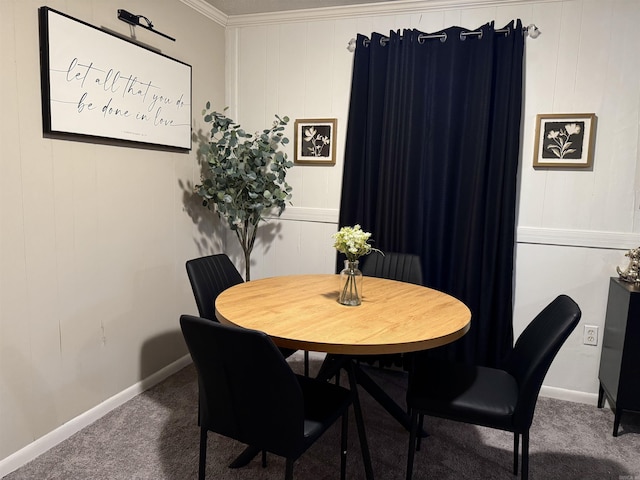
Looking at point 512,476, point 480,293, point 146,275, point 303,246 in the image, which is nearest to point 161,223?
point 146,275

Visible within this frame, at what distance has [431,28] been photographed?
2.89 m

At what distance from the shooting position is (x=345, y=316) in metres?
1.86

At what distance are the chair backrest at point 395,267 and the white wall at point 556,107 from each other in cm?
54

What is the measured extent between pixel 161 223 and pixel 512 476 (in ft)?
7.65

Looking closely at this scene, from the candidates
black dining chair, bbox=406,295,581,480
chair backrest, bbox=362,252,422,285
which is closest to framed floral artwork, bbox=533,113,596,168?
chair backrest, bbox=362,252,422,285

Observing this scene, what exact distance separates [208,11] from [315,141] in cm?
114

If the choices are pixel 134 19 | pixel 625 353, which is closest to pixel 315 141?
pixel 134 19

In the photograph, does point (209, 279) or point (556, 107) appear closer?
point (209, 279)

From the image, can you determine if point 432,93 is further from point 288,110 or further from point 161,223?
point 161,223

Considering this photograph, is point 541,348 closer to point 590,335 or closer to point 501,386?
point 501,386

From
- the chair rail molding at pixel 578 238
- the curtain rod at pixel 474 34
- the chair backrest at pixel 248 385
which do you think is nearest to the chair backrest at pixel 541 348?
the chair backrest at pixel 248 385

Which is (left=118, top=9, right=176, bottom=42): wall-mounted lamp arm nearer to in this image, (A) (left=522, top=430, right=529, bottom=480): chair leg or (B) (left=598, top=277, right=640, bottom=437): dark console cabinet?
(A) (left=522, top=430, right=529, bottom=480): chair leg

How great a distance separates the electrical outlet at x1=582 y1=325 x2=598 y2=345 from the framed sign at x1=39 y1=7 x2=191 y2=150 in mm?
2768

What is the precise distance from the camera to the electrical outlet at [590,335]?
2.76m
